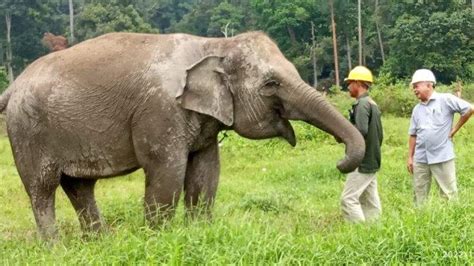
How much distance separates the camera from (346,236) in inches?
161

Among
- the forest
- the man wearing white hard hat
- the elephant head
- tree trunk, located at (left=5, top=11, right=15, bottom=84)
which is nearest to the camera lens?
the elephant head

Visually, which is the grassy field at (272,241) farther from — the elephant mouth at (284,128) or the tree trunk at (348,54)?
the tree trunk at (348,54)

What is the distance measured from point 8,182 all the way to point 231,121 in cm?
710

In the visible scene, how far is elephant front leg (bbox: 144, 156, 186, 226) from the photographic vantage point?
15.2 feet

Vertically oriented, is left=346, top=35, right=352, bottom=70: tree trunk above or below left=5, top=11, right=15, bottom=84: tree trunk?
below

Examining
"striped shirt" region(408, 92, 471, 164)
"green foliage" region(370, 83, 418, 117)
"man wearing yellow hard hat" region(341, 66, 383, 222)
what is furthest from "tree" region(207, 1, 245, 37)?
"man wearing yellow hard hat" region(341, 66, 383, 222)

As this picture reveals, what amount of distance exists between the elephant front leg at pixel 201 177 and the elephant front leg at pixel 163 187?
0.41 m

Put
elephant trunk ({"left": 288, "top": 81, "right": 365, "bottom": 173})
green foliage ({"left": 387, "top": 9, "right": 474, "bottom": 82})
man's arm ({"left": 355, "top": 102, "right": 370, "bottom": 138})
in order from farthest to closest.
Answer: green foliage ({"left": 387, "top": 9, "right": 474, "bottom": 82}) < man's arm ({"left": 355, "top": 102, "right": 370, "bottom": 138}) < elephant trunk ({"left": 288, "top": 81, "right": 365, "bottom": 173})

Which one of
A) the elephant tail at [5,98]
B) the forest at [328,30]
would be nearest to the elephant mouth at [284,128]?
the elephant tail at [5,98]

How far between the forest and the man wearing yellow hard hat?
27.0 metres

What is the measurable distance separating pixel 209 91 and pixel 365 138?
1.34 m

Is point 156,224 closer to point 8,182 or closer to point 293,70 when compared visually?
point 293,70

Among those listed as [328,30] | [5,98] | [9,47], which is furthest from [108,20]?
[5,98]

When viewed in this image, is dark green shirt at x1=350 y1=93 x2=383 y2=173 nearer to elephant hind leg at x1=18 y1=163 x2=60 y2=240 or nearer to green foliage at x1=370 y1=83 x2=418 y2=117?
elephant hind leg at x1=18 y1=163 x2=60 y2=240
